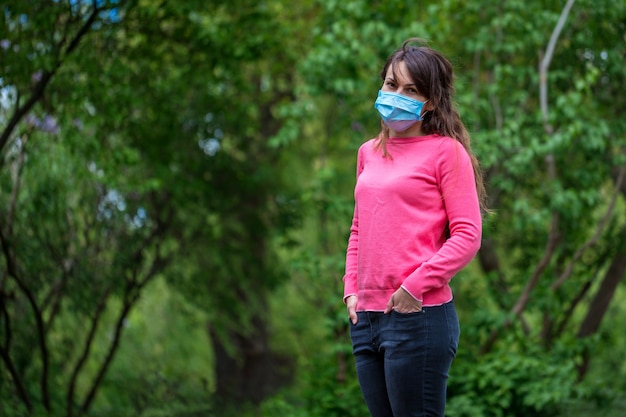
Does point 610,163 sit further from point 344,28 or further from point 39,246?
point 39,246

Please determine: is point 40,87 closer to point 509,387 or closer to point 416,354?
point 509,387

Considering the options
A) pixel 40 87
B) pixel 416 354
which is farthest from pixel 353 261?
pixel 40 87

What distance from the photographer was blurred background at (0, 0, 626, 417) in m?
5.34

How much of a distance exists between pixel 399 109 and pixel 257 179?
5466mm

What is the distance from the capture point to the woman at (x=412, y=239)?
7.74 ft

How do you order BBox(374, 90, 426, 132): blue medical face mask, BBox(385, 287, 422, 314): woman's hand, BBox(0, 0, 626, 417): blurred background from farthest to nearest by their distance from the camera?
BBox(0, 0, 626, 417): blurred background
BBox(374, 90, 426, 132): blue medical face mask
BBox(385, 287, 422, 314): woman's hand

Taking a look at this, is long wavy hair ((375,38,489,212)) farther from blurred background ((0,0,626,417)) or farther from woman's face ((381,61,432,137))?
blurred background ((0,0,626,417))

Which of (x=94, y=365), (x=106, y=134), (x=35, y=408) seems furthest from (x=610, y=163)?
(x=94, y=365)

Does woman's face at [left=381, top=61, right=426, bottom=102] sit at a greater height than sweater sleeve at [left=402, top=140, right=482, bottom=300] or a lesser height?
greater

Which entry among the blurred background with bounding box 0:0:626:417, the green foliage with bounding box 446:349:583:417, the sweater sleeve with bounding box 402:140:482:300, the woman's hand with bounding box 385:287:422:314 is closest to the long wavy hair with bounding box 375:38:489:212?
the sweater sleeve with bounding box 402:140:482:300

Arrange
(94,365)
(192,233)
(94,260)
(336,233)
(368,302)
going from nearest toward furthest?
(368,302) < (94,260) < (336,233) < (192,233) < (94,365)

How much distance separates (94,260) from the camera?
21.8 ft

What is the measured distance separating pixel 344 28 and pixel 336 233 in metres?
2.09

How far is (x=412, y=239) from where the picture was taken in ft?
7.89
